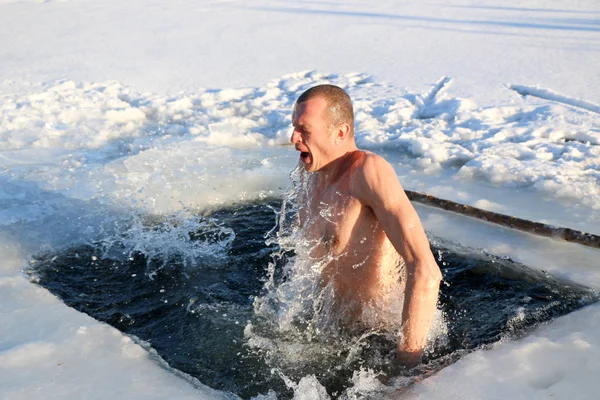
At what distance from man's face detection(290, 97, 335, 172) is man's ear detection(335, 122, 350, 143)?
0.09 feet

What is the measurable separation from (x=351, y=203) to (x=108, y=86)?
5475mm

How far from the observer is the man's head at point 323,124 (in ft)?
10.5

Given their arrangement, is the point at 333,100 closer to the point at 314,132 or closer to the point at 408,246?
the point at 314,132

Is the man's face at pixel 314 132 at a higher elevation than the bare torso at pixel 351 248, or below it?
higher

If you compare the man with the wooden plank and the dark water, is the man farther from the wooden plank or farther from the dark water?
the wooden plank

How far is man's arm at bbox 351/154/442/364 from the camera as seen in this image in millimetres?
2893

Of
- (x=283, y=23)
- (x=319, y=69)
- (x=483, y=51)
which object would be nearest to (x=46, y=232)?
(x=319, y=69)

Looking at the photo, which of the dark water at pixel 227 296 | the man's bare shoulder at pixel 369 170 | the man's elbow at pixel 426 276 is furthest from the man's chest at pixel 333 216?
the dark water at pixel 227 296

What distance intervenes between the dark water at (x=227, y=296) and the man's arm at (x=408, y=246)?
22 cm

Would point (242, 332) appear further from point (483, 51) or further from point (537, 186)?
point (483, 51)

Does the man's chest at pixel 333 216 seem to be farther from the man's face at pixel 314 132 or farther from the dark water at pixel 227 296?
the dark water at pixel 227 296

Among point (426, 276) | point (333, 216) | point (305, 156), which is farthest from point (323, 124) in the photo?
point (426, 276)

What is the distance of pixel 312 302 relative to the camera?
375 centimetres

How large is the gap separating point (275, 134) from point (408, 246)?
3.60 meters
